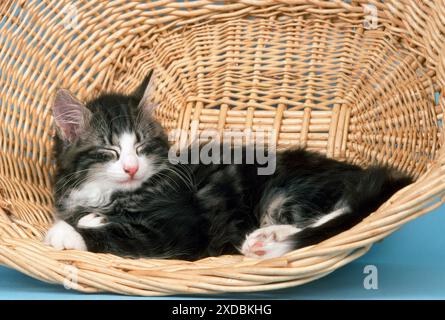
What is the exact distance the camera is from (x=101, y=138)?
2398mm

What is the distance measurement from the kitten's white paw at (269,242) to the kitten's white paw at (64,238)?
55 cm

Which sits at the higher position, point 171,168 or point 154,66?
point 154,66

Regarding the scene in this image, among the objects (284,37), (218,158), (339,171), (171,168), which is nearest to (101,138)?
(171,168)

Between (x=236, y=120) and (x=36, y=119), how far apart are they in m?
0.90

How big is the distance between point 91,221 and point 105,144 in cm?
27

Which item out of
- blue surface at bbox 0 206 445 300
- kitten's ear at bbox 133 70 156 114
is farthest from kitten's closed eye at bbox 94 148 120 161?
blue surface at bbox 0 206 445 300

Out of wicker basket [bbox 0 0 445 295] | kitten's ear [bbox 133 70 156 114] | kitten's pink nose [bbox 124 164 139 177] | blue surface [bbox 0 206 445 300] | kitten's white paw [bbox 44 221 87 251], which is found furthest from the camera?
wicker basket [bbox 0 0 445 295]

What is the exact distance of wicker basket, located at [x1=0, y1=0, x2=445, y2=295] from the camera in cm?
277

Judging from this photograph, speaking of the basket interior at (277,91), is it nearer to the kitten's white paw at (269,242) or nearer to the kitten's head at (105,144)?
the kitten's head at (105,144)

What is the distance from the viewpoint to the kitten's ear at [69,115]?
7.82ft

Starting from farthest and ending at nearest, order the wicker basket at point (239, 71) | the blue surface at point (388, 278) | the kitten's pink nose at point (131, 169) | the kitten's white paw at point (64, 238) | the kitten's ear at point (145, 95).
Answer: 1. the wicker basket at point (239, 71)
2. the kitten's ear at point (145, 95)
3. the kitten's pink nose at point (131, 169)
4. the kitten's white paw at point (64, 238)
5. the blue surface at point (388, 278)

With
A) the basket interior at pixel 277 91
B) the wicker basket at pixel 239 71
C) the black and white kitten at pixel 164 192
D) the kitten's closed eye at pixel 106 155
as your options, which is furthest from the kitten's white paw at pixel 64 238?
the basket interior at pixel 277 91

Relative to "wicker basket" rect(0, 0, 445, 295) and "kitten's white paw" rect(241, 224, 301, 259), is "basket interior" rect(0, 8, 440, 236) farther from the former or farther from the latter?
"kitten's white paw" rect(241, 224, 301, 259)

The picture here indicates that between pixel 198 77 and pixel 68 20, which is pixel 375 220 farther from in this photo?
pixel 68 20
